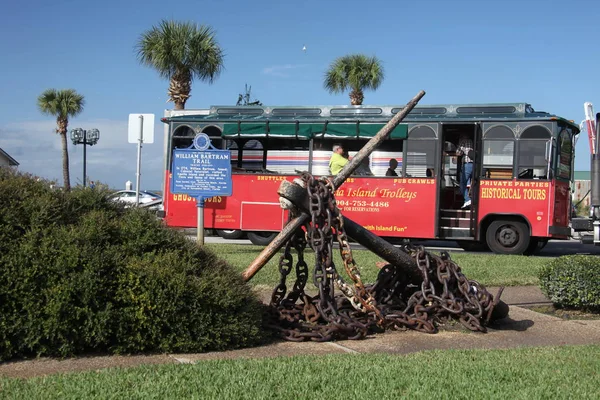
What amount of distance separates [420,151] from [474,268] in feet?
18.6

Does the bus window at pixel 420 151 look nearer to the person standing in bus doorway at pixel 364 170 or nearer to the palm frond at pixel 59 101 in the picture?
the person standing in bus doorway at pixel 364 170

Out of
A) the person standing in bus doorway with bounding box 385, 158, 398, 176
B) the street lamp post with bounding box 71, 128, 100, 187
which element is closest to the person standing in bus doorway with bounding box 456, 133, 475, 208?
the person standing in bus doorway with bounding box 385, 158, 398, 176

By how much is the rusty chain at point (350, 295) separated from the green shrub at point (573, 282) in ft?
6.69

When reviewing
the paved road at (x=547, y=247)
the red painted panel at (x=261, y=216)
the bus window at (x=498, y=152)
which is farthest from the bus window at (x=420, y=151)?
the red painted panel at (x=261, y=216)

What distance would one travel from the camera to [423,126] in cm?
1748

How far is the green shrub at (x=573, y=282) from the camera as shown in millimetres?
8516

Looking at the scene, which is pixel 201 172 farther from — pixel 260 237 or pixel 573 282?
pixel 573 282

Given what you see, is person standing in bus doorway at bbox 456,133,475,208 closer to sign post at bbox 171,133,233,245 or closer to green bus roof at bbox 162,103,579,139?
green bus roof at bbox 162,103,579,139

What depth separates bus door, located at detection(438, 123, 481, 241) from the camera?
17344 millimetres

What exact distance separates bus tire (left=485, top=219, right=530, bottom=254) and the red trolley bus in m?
0.02

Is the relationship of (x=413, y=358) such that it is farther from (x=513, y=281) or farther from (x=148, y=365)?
(x=513, y=281)

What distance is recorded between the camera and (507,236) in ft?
57.3

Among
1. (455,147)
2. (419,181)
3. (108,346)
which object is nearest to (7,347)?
(108,346)

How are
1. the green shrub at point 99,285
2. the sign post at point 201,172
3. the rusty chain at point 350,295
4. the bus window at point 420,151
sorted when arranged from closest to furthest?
the green shrub at point 99,285
the rusty chain at point 350,295
the sign post at point 201,172
the bus window at point 420,151
